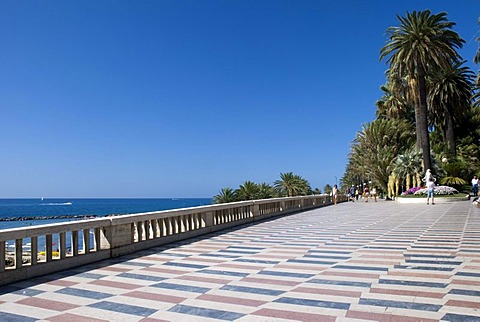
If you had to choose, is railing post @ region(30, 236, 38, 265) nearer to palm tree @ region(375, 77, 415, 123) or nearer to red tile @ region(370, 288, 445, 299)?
red tile @ region(370, 288, 445, 299)

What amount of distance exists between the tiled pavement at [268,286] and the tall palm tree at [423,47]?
88.2 feet

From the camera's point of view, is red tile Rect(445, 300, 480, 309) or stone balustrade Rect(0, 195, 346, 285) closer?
red tile Rect(445, 300, 480, 309)

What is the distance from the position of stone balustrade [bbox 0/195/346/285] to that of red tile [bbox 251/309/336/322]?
4206 millimetres

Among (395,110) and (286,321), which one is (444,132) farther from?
(286,321)

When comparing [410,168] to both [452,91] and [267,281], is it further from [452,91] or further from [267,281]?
[267,281]

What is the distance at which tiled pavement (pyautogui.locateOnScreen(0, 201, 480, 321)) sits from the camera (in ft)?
15.1

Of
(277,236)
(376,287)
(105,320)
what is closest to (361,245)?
(277,236)

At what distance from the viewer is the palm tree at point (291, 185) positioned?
5022 centimetres

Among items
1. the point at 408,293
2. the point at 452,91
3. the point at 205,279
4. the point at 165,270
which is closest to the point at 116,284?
the point at 165,270

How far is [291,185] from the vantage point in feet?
165

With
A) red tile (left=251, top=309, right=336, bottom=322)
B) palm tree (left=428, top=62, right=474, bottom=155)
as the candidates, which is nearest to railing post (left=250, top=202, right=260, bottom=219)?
red tile (left=251, top=309, right=336, bottom=322)

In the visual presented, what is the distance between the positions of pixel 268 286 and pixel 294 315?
1354 millimetres

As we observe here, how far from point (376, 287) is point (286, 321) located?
1882mm

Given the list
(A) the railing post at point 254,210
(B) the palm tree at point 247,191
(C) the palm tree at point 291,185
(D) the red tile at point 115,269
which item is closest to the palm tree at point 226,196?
(B) the palm tree at point 247,191
